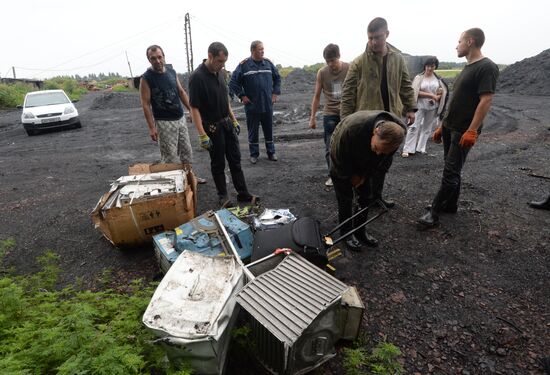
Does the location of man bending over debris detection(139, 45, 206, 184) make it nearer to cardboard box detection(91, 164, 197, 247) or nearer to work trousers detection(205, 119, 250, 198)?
work trousers detection(205, 119, 250, 198)

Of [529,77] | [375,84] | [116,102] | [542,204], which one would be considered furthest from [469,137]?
[116,102]

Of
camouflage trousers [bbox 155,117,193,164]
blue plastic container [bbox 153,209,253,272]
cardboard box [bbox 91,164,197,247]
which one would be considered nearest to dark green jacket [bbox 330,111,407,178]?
blue plastic container [bbox 153,209,253,272]

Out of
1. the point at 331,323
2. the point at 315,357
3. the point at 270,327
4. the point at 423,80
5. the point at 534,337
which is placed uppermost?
the point at 423,80

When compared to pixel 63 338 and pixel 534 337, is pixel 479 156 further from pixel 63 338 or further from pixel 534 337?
pixel 63 338

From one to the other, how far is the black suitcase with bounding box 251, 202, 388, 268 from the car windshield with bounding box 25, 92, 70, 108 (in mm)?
11711

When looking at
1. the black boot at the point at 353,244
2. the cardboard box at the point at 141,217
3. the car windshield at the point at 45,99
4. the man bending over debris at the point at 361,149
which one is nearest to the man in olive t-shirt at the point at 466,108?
the black boot at the point at 353,244

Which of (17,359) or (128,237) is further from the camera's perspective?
(128,237)

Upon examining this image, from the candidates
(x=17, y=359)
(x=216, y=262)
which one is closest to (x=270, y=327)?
(x=216, y=262)

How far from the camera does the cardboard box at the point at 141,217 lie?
2986 millimetres

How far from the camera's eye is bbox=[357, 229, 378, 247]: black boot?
3.34 m

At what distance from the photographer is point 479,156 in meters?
6.21

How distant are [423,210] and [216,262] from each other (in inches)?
120

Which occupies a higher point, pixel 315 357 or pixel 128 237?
pixel 128 237

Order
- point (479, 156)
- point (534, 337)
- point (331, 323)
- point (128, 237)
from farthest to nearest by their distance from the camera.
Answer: point (479, 156)
point (128, 237)
point (534, 337)
point (331, 323)
